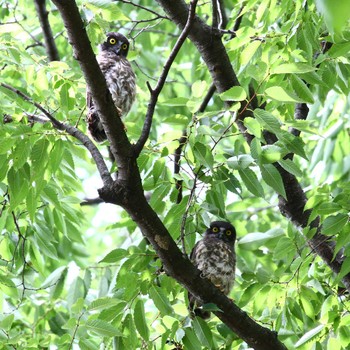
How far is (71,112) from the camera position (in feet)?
9.41

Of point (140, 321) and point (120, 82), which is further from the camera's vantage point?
point (120, 82)

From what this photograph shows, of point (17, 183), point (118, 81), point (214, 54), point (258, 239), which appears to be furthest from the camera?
point (118, 81)

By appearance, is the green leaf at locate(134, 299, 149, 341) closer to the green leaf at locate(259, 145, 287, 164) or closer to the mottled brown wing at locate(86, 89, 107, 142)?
the green leaf at locate(259, 145, 287, 164)

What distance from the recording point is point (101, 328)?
2477 mm

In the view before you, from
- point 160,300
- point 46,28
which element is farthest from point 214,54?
point 46,28

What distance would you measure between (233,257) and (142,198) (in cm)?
182

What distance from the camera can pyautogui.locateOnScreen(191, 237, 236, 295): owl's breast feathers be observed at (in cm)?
385

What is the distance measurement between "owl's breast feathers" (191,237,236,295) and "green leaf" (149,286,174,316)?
1173 millimetres

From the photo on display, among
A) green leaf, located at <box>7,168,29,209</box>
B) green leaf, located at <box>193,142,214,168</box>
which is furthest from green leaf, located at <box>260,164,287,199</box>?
green leaf, located at <box>7,168,29,209</box>

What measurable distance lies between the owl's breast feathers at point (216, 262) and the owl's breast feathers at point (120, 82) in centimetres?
93

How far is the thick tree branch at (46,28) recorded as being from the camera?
476cm

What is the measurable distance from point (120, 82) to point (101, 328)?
1.73 metres

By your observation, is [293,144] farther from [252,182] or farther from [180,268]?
[180,268]

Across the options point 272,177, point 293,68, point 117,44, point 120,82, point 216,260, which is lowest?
point 216,260
